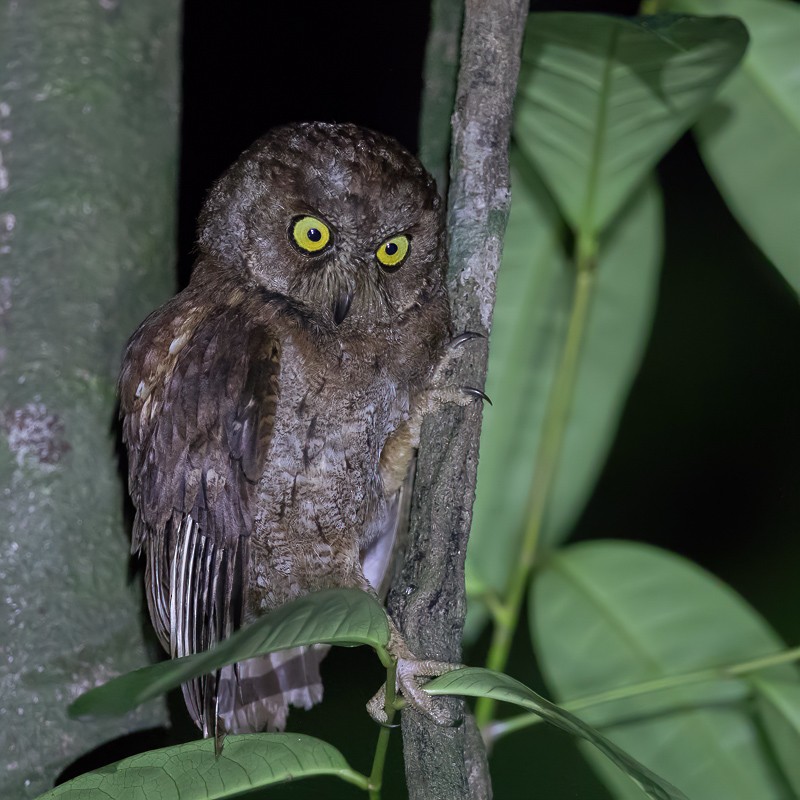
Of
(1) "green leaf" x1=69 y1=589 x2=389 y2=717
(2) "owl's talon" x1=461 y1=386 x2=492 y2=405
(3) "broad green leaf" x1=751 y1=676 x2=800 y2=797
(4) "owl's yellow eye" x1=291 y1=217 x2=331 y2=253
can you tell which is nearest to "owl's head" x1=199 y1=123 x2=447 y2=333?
(4) "owl's yellow eye" x1=291 y1=217 x2=331 y2=253

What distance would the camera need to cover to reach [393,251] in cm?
120

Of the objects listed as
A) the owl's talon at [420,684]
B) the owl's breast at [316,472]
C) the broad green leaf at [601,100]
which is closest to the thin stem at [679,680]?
the owl's talon at [420,684]

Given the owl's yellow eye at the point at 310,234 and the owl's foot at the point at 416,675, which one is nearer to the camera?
the owl's foot at the point at 416,675

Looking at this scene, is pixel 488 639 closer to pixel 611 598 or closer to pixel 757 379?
pixel 611 598

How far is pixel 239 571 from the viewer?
1167 millimetres

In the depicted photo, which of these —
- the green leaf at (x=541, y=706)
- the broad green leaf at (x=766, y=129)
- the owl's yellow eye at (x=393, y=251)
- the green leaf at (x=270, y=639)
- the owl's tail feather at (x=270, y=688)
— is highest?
the broad green leaf at (x=766, y=129)

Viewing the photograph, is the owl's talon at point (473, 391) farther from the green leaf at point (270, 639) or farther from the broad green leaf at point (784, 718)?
the broad green leaf at point (784, 718)

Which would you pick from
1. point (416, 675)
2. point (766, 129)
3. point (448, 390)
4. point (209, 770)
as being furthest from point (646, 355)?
→ point (209, 770)

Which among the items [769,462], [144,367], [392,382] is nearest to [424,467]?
[392,382]

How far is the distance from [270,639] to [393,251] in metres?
0.70

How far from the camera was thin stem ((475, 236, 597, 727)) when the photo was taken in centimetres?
107

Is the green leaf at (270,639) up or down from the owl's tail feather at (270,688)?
up

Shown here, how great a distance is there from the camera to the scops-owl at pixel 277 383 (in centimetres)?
111

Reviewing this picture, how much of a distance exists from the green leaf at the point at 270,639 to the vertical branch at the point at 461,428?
12cm
